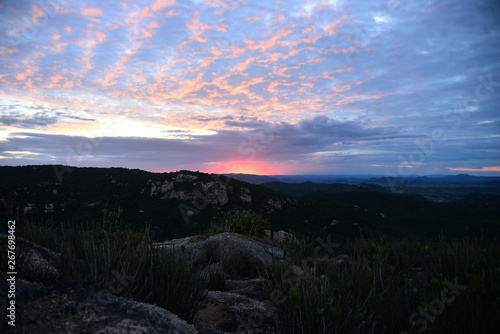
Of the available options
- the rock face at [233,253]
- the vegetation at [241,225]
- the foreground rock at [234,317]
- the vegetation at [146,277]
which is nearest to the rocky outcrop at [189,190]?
the vegetation at [241,225]

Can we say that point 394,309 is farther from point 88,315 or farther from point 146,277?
point 88,315

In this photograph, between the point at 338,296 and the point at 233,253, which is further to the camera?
the point at 233,253

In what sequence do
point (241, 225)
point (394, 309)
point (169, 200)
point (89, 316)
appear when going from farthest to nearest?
point (169, 200)
point (241, 225)
point (394, 309)
point (89, 316)

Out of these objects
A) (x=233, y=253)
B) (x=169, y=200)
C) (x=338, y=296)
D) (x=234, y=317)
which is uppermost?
(x=338, y=296)

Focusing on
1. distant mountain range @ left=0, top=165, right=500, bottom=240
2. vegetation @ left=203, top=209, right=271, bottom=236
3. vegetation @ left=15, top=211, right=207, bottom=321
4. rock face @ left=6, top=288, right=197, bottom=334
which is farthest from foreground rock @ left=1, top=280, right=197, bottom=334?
distant mountain range @ left=0, top=165, right=500, bottom=240

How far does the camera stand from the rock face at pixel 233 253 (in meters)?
5.98

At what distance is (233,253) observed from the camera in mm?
6527

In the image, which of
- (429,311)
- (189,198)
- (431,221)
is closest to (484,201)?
(431,221)

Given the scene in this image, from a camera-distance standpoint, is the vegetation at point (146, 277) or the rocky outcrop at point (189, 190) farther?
the rocky outcrop at point (189, 190)

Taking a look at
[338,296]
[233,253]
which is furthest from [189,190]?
[338,296]

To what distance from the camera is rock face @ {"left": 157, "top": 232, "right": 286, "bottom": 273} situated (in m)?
5.98

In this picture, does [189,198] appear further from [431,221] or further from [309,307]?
[431,221]

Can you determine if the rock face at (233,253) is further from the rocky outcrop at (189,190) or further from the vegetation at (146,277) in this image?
the rocky outcrop at (189,190)

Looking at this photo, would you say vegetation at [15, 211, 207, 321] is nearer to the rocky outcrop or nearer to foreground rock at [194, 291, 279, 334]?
foreground rock at [194, 291, 279, 334]
